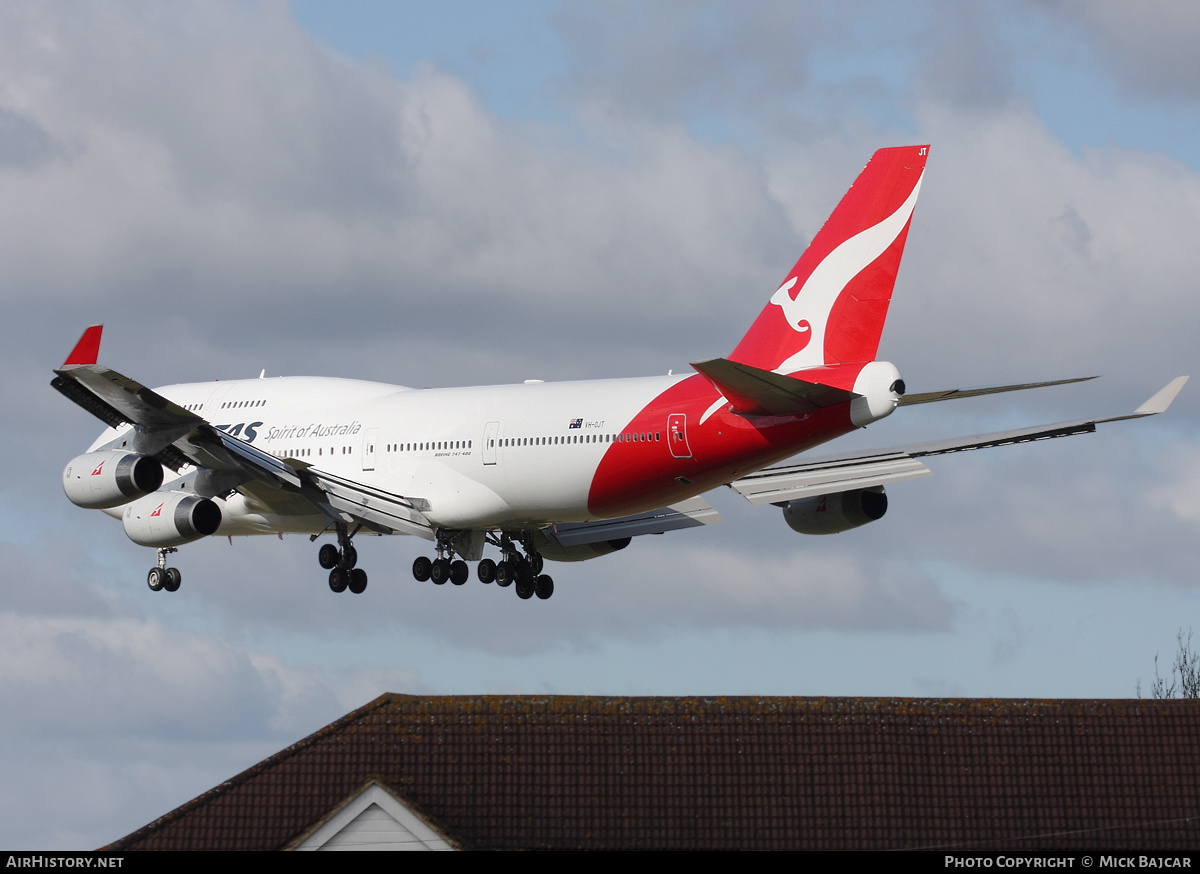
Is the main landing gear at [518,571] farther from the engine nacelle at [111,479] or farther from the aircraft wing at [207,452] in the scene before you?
the engine nacelle at [111,479]

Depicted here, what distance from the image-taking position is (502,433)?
37875mm

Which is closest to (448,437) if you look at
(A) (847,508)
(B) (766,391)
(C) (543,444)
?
(C) (543,444)

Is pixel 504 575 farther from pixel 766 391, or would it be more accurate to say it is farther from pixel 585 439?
pixel 766 391

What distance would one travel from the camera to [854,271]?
34156mm

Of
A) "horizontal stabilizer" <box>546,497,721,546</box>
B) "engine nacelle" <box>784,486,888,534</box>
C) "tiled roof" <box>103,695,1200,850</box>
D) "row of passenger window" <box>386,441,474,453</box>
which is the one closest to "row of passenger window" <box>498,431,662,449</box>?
"row of passenger window" <box>386,441,474,453</box>

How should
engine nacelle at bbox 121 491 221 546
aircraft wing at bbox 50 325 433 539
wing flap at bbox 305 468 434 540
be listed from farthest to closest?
1. wing flap at bbox 305 468 434 540
2. engine nacelle at bbox 121 491 221 546
3. aircraft wing at bbox 50 325 433 539

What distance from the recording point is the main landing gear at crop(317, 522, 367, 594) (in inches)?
1581

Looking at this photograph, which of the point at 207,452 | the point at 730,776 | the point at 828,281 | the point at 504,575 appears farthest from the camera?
the point at 504,575

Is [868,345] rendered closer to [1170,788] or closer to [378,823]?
[1170,788]

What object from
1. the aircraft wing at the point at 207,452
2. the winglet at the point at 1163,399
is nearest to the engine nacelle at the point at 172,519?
the aircraft wing at the point at 207,452

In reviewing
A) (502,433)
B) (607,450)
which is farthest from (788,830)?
(502,433)

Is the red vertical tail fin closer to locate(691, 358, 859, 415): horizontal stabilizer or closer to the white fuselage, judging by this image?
locate(691, 358, 859, 415): horizontal stabilizer

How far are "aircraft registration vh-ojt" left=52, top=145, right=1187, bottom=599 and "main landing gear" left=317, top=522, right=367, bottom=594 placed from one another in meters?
0.04

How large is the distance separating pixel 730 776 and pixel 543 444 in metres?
9.09
